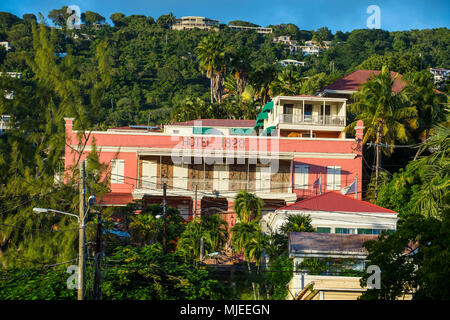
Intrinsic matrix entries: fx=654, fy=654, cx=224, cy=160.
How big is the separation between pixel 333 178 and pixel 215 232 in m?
12.9

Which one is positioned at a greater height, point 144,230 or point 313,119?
point 313,119

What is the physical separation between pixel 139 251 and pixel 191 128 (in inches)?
931

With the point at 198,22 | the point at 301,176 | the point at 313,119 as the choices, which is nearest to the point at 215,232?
the point at 301,176

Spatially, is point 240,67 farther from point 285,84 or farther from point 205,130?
point 205,130

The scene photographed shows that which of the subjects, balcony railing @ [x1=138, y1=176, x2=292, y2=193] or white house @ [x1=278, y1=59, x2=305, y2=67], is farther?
white house @ [x1=278, y1=59, x2=305, y2=67]

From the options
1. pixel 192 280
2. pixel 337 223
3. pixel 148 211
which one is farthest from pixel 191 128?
pixel 192 280

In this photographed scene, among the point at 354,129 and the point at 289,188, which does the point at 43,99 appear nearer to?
the point at 289,188

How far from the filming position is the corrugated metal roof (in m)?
28.2

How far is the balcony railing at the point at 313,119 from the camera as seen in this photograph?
48406 millimetres

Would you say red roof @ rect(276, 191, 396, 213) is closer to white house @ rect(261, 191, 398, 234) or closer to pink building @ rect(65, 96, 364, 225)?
white house @ rect(261, 191, 398, 234)

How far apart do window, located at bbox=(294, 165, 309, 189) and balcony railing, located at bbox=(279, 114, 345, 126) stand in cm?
594

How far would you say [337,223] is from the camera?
34344 millimetres

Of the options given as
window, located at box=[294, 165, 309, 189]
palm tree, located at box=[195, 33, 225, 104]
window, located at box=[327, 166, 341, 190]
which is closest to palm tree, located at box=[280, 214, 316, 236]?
window, located at box=[294, 165, 309, 189]

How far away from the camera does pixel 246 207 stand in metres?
36.2
